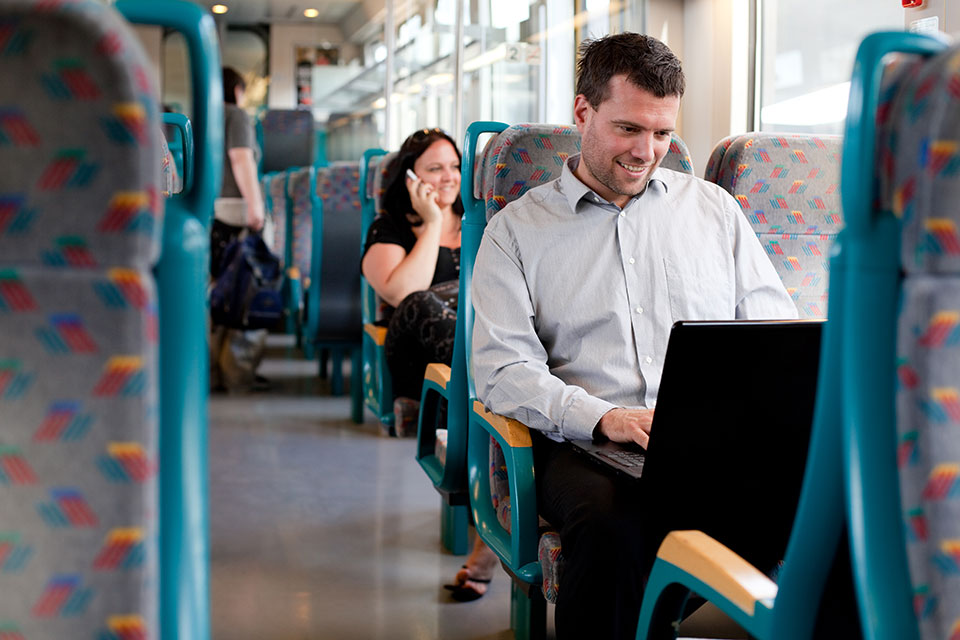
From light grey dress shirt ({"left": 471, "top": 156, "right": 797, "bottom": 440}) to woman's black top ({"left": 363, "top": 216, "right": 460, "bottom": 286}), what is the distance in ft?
4.74

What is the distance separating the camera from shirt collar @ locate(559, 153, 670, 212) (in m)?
1.92

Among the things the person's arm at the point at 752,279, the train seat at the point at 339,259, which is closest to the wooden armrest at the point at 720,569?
the person's arm at the point at 752,279

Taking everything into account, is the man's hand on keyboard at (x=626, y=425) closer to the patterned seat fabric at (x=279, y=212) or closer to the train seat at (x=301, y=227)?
the train seat at (x=301, y=227)

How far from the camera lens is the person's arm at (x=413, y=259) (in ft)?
10.8

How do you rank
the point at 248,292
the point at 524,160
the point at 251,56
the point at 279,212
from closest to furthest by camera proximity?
the point at 524,160
the point at 248,292
the point at 279,212
the point at 251,56

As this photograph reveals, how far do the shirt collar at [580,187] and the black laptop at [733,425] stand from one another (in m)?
0.71

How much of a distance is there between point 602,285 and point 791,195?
555 millimetres

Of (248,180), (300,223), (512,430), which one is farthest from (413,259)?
(300,223)

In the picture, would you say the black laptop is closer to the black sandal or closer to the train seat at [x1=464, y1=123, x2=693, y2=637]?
the train seat at [x1=464, y1=123, x2=693, y2=637]

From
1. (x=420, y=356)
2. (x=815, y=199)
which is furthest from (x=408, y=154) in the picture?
(x=815, y=199)

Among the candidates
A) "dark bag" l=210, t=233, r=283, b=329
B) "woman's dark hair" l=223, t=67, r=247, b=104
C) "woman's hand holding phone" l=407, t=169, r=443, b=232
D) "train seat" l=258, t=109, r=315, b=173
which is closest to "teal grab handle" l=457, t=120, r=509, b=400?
"woman's hand holding phone" l=407, t=169, r=443, b=232

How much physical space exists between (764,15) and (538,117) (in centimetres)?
163

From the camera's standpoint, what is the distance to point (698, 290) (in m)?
1.93

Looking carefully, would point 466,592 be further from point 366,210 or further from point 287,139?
point 287,139
